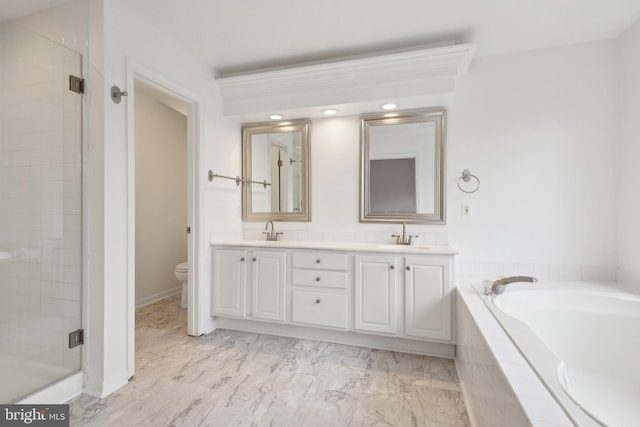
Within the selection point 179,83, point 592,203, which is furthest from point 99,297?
point 592,203

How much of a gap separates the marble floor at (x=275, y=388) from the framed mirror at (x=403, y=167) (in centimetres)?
117

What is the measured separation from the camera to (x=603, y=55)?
87.0 inches

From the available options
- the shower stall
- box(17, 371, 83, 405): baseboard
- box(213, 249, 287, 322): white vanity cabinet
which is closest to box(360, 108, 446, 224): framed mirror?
box(213, 249, 287, 322): white vanity cabinet

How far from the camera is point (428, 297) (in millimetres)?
2143

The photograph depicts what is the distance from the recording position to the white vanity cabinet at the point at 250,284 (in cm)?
248

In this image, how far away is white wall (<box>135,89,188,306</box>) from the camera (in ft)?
10.8

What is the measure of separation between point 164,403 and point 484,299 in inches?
75.6

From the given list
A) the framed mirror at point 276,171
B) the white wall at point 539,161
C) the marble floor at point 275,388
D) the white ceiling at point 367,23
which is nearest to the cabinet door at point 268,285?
the marble floor at point 275,388

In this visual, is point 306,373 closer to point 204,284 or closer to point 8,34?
point 204,284

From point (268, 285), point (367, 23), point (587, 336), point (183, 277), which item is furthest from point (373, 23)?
point (183, 277)

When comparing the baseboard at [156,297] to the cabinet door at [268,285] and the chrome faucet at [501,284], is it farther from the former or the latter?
the chrome faucet at [501,284]

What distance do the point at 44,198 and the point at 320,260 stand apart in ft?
5.97

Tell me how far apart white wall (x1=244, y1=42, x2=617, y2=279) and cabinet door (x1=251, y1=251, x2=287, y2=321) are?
1.20 metres

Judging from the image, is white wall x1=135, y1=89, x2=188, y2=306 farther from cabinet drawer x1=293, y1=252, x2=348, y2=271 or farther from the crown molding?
cabinet drawer x1=293, y1=252, x2=348, y2=271
